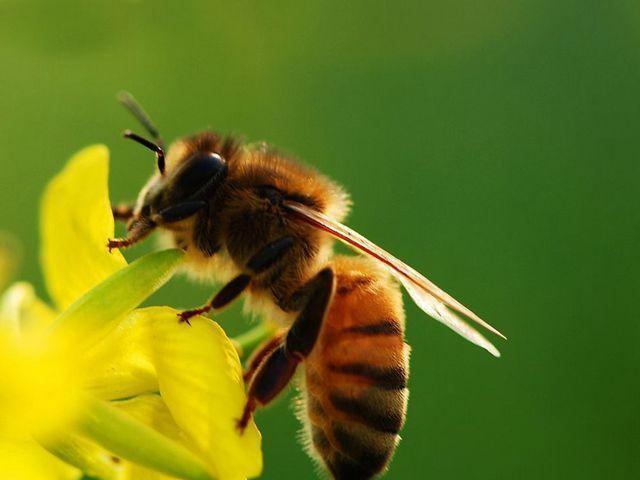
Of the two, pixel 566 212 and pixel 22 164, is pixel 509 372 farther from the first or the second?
pixel 22 164

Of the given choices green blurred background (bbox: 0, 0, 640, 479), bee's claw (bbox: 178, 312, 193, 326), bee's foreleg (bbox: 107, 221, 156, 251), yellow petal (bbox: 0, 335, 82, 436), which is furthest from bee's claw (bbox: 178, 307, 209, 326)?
green blurred background (bbox: 0, 0, 640, 479)

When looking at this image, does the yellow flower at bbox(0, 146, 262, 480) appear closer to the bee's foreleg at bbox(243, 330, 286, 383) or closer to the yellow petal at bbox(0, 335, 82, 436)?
the yellow petal at bbox(0, 335, 82, 436)

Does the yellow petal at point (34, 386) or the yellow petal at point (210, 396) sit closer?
the yellow petal at point (34, 386)

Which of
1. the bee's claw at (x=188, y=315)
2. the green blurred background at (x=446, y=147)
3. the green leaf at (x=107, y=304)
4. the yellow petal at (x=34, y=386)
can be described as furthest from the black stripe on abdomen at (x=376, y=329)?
the green blurred background at (x=446, y=147)

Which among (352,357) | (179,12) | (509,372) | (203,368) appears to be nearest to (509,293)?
(509,372)

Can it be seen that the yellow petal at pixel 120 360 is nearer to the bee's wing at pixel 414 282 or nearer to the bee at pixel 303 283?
the bee at pixel 303 283

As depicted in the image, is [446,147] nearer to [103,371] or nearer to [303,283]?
[303,283]
